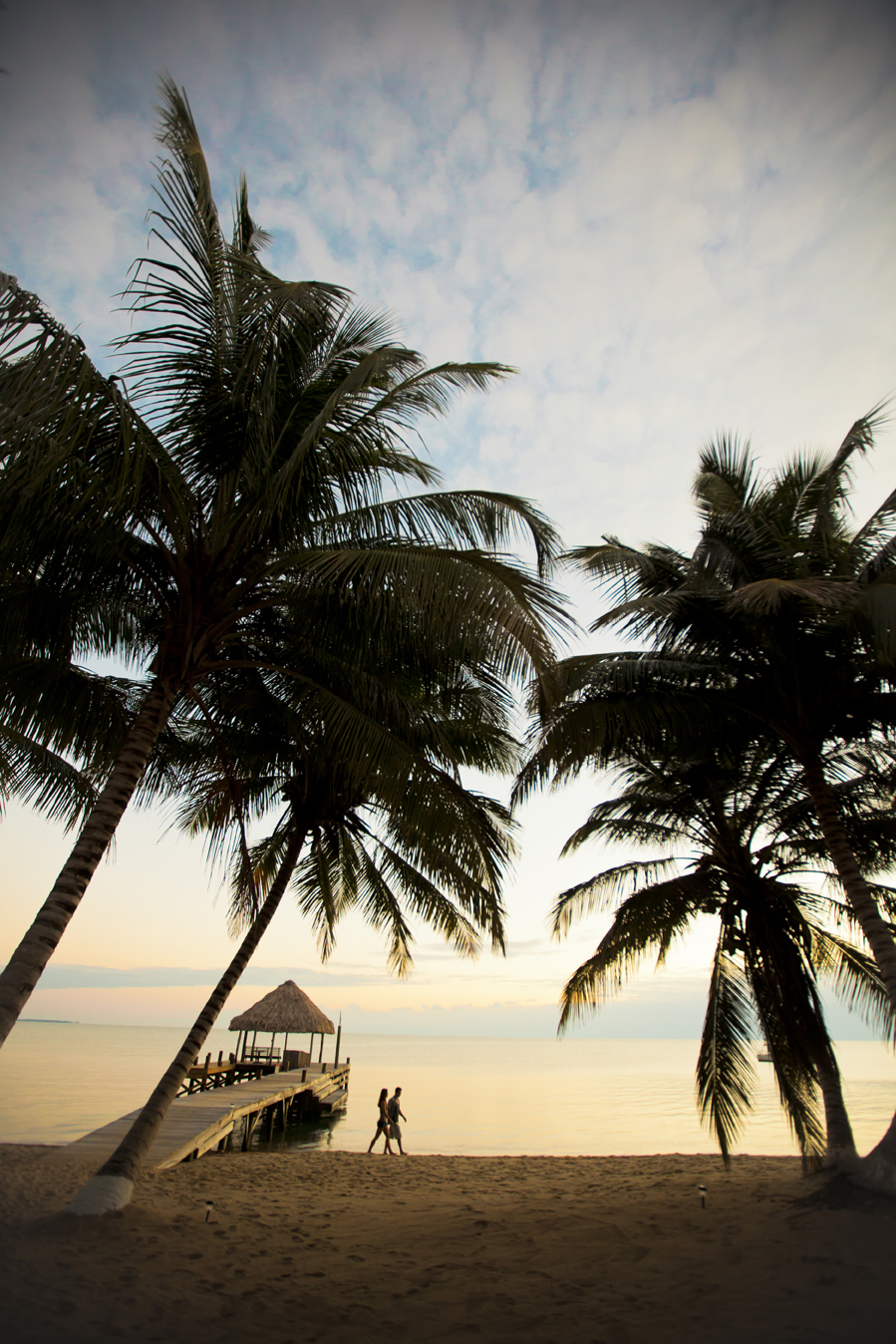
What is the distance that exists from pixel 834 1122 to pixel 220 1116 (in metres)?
9.11

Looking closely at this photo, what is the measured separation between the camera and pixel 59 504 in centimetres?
523

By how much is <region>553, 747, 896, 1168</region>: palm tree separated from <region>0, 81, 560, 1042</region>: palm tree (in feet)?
14.9

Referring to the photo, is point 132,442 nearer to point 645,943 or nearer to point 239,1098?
point 645,943

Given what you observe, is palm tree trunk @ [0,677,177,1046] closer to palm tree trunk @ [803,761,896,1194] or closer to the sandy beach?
the sandy beach

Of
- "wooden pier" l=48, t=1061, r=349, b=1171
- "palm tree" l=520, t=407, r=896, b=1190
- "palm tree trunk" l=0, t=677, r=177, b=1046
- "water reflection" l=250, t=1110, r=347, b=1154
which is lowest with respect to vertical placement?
"water reflection" l=250, t=1110, r=347, b=1154

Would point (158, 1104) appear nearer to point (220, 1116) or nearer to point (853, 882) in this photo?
point (220, 1116)

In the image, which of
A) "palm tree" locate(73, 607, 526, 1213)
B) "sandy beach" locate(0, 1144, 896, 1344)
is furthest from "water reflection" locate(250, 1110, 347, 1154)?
"sandy beach" locate(0, 1144, 896, 1344)

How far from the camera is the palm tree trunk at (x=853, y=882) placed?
6.59 m

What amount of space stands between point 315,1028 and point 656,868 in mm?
15955

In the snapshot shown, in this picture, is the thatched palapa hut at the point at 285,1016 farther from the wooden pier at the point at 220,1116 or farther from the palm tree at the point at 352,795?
the palm tree at the point at 352,795

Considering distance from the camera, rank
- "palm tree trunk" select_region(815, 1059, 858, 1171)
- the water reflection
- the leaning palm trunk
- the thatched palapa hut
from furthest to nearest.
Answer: the thatched palapa hut, the water reflection, "palm tree trunk" select_region(815, 1059, 858, 1171), the leaning palm trunk

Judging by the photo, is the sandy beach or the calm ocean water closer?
the sandy beach

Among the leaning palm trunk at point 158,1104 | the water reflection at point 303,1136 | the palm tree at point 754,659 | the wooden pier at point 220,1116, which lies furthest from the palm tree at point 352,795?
the water reflection at point 303,1136

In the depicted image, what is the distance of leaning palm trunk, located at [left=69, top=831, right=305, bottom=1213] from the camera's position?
20.7ft
